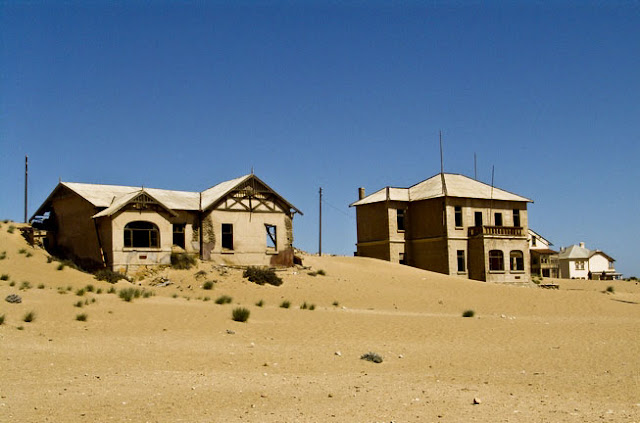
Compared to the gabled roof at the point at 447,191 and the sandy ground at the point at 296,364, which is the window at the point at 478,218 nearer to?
the gabled roof at the point at 447,191

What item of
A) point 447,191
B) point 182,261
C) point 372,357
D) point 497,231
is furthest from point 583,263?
point 372,357

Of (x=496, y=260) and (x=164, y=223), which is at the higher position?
(x=164, y=223)

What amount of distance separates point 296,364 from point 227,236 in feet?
73.8

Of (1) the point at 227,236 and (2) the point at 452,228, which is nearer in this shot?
(1) the point at 227,236

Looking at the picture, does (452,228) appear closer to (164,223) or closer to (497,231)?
(497,231)

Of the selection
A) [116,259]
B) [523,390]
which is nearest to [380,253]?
[116,259]

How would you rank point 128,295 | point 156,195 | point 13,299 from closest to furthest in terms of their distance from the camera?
point 13,299, point 128,295, point 156,195

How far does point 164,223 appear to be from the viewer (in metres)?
33.1

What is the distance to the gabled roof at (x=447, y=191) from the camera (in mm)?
45375

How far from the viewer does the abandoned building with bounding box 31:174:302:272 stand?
31.8m

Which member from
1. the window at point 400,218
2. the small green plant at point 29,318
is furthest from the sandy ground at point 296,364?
the window at point 400,218

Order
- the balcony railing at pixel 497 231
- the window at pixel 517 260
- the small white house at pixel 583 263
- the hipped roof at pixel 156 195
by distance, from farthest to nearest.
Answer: the small white house at pixel 583 263, the window at pixel 517 260, the balcony railing at pixel 497 231, the hipped roof at pixel 156 195

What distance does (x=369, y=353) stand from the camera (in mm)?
15188

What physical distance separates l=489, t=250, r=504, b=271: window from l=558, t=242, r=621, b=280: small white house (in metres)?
35.2
